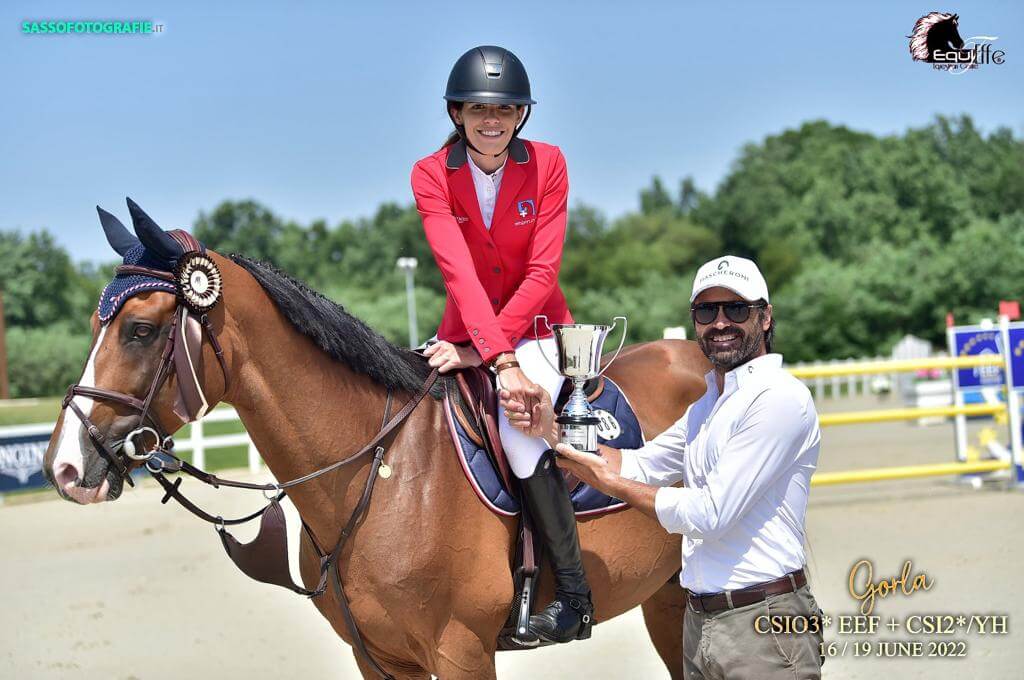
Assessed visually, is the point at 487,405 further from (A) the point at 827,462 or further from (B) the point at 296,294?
(A) the point at 827,462

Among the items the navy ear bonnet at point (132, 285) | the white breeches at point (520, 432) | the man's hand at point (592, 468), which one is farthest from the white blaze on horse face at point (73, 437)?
the man's hand at point (592, 468)

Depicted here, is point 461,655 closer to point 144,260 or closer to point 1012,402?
point 144,260

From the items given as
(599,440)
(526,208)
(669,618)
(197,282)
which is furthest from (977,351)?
(197,282)

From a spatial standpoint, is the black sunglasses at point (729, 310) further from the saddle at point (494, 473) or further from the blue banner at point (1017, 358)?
the blue banner at point (1017, 358)

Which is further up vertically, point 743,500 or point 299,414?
point 299,414

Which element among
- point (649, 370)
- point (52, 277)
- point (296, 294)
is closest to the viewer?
point (296, 294)

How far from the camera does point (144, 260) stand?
3020mm

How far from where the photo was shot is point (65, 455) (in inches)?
109

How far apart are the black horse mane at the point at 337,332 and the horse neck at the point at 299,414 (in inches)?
2.1

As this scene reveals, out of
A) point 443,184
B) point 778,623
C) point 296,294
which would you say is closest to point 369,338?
point 296,294

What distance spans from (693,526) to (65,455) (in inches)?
74.8

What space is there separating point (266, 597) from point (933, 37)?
7.24 m

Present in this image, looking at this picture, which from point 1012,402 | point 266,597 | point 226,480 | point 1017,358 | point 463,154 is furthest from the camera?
point 1017,358

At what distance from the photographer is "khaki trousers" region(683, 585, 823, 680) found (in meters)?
2.47
